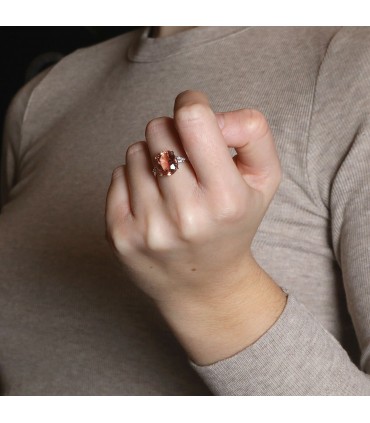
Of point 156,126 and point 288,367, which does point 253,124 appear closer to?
point 156,126

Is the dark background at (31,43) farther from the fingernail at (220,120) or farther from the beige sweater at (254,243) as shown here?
the fingernail at (220,120)

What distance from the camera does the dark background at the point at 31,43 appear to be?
174cm

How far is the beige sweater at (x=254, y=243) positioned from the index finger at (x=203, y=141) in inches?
8.4

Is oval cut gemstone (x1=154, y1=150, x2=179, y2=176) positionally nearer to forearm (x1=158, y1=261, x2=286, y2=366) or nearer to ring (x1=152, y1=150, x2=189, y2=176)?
ring (x1=152, y1=150, x2=189, y2=176)

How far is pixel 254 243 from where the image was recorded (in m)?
0.89

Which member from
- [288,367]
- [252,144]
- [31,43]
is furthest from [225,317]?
[31,43]

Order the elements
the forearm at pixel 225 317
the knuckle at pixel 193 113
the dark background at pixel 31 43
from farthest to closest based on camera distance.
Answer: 1. the dark background at pixel 31 43
2. the forearm at pixel 225 317
3. the knuckle at pixel 193 113

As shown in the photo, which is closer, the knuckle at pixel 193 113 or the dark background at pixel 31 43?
the knuckle at pixel 193 113

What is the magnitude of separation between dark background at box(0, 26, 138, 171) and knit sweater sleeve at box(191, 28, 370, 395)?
0.97m

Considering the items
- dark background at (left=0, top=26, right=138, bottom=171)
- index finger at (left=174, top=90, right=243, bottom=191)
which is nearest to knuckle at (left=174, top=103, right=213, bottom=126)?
index finger at (left=174, top=90, right=243, bottom=191)

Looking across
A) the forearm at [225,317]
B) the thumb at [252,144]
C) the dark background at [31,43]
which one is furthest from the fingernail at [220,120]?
the dark background at [31,43]

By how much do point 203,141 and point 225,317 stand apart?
0.22 metres

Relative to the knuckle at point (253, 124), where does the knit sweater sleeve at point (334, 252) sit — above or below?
below
